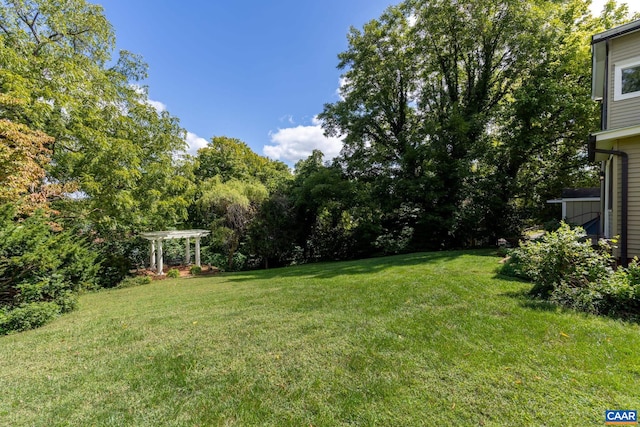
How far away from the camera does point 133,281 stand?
10.6 m

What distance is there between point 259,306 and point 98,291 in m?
7.81

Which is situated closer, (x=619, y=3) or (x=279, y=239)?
(x=619, y=3)

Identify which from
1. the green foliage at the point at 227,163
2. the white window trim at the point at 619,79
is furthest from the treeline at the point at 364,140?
the green foliage at the point at 227,163

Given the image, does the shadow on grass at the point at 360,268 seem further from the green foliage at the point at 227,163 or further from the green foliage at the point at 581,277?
the green foliage at the point at 227,163

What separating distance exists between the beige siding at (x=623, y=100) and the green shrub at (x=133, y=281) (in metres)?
15.7

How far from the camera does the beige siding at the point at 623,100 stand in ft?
20.9

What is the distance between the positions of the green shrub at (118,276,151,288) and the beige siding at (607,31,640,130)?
51.4 ft

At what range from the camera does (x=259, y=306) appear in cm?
534

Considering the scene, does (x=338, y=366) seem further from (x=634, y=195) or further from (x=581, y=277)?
(x=634, y=195)

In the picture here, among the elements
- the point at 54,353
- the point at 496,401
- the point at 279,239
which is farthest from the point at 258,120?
the point at 496,401

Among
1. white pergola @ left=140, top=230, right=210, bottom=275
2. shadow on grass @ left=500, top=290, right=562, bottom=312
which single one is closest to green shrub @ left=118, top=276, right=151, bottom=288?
white pergola @ left=140, top=230, right=210, bottom=275

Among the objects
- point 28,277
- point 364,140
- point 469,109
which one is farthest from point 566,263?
point 364,140

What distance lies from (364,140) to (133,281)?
45.8ft

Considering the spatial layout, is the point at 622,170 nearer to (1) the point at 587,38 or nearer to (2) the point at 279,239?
(1) the point at 587,38
